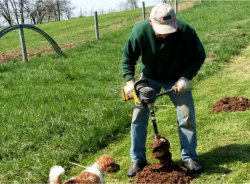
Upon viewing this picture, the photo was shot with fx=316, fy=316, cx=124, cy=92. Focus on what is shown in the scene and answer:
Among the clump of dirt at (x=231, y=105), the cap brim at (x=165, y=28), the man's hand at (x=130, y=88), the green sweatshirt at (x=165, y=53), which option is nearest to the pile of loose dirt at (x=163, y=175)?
the man's hand at (x=130, y=88)

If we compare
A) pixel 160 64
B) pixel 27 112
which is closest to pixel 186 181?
pixel 160 64

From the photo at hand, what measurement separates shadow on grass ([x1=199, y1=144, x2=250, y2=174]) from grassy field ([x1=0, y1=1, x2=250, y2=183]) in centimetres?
1

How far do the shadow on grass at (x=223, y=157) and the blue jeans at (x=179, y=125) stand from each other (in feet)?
0.91

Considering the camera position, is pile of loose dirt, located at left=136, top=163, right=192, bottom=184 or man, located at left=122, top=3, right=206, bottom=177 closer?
man, located at left=122, top=3, right=206, bottom=177

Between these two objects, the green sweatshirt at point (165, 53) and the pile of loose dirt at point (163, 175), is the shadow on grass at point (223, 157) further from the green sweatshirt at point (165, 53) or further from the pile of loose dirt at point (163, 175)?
the green sweatshirt at point (165, 53)

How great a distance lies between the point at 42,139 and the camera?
5086mm

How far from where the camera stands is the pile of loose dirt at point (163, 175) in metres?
3.78

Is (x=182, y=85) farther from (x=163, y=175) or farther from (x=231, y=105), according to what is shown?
(x=231, y=105)

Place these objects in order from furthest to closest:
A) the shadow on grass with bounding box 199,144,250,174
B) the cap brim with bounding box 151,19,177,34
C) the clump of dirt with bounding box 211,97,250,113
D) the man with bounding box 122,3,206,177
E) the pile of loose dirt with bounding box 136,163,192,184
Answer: the clump of dirt with bounding box 211,97,250,113, the shadow on grass with bounding box 199,144,250,174, the pile of loose dirt with bounding box 136,163,192,184, the man with bounding box 122,3,206,177, the cap brim with bounding box 151,19,177,34

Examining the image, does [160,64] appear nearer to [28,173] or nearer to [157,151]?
[157,151]

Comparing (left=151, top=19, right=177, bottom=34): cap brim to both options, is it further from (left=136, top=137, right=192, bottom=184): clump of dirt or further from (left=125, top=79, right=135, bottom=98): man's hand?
(left=136, top=137, right=192, bottom=184): clump of dirt

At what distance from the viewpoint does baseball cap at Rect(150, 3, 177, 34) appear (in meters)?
3.47

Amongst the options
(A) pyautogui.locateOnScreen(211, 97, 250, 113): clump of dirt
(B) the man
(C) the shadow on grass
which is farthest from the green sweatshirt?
(A) pyautogui.locateOnScreen(211, 97, 250, 113): clump of dirt

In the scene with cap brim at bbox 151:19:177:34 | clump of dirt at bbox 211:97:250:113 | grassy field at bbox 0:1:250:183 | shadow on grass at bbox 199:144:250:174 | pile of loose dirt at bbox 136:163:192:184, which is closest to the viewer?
cap brim at bbox 151:19:177:34
